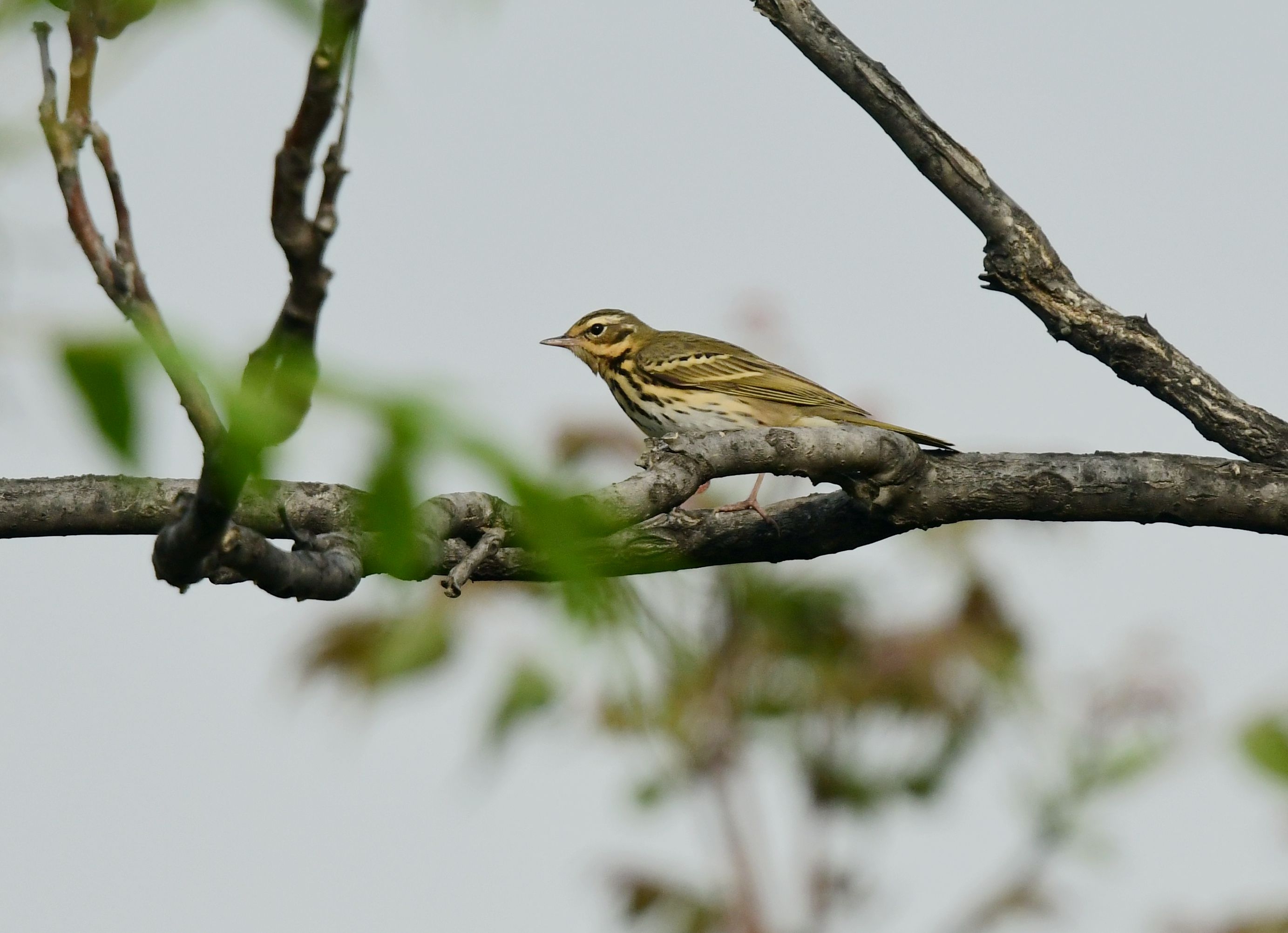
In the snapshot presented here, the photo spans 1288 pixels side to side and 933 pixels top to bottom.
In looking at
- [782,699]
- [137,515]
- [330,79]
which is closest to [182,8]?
[330,79]

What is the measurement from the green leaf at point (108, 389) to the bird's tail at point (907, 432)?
3827mm

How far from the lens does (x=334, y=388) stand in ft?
5.11

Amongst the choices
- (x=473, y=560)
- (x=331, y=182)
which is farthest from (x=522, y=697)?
(x=331, y=182)

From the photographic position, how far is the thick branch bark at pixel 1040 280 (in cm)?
527

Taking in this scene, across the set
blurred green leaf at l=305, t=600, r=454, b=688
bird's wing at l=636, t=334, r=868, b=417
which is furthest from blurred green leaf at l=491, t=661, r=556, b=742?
bird's wing at l=636, t=334, r=868, b=417

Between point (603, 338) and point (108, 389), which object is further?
point (603, 338)

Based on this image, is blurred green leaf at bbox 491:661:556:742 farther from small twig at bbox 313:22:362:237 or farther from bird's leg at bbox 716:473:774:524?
small twig at bbox 313:22:362:237

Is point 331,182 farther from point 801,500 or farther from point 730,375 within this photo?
point 730,375

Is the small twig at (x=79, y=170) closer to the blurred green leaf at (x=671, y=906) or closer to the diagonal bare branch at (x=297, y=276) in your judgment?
the diagonal bare branch at (x=297, y=276)

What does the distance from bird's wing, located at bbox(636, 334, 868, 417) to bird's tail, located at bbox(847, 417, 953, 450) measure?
9.7 inches

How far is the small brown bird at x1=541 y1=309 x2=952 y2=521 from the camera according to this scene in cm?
923

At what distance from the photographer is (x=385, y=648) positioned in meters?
11.9

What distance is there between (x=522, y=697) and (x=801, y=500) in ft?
19.7

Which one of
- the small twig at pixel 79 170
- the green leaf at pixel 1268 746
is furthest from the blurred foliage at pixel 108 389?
the green leaf at pixel 1268 746
